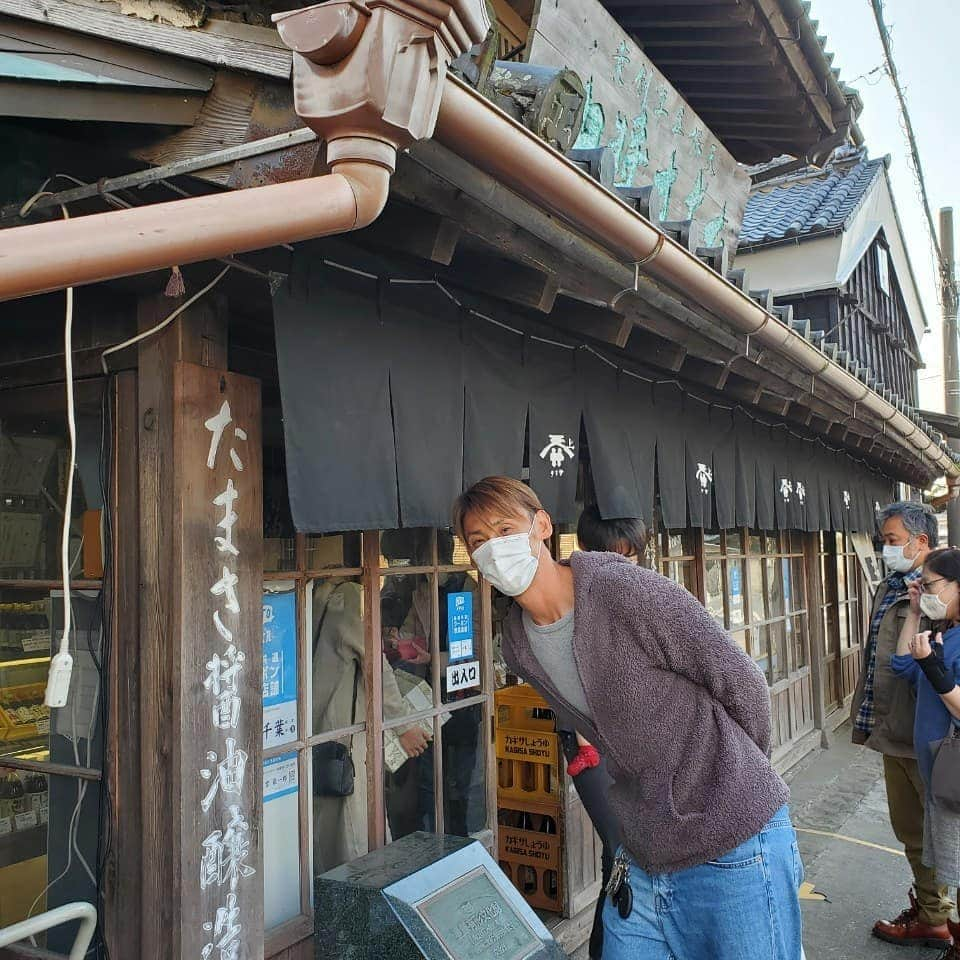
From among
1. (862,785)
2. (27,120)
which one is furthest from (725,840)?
(862,785)

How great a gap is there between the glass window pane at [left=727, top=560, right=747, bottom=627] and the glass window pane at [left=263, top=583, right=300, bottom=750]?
236 inches

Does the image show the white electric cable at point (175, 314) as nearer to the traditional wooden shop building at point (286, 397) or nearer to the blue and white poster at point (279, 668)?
the traditional wooden shop building at point (286, 397)

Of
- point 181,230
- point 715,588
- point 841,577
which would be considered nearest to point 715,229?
point 715,588

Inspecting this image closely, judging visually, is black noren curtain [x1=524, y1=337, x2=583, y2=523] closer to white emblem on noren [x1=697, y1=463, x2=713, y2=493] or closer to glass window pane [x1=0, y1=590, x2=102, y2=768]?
white emblem on noren [x1=697, y1=463, x2=713, y2=493]

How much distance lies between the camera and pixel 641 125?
19.3 feet

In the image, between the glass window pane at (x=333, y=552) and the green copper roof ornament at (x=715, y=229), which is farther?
the green copper roof ornament at (x=715, y=229)

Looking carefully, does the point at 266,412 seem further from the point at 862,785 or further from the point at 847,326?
the point at 847,326

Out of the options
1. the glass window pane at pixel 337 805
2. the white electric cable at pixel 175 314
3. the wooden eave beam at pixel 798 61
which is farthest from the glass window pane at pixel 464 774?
the wooden eave beam at pixel 798 61

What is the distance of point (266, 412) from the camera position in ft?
14.4

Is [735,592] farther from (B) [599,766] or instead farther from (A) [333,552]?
(A) [333,552]

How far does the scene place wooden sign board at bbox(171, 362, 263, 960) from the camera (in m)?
2.83

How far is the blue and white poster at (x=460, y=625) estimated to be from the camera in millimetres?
4680

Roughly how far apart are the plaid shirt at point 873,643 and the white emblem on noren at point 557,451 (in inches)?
102

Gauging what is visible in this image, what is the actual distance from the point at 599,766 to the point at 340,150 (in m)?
3.01
